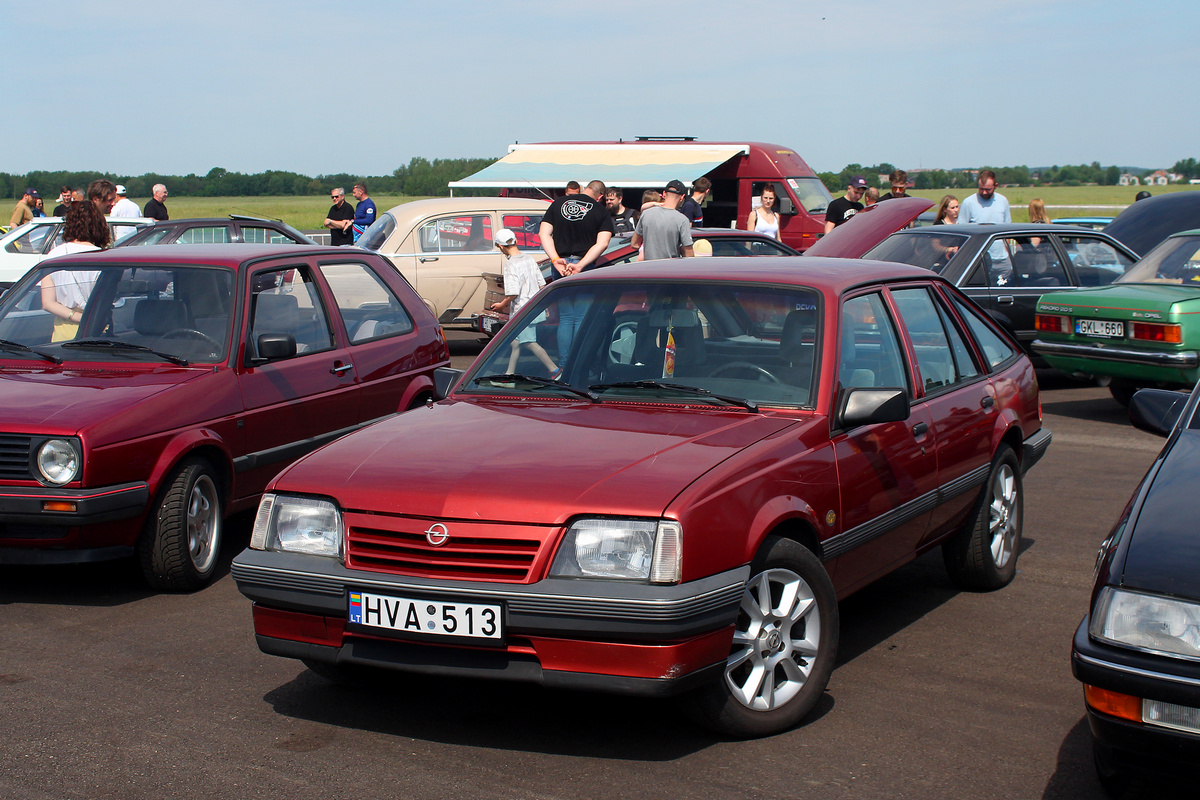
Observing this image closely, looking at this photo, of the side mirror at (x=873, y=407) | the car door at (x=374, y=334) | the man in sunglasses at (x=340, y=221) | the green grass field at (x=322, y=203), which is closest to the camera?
the side mirror at (x=873, y=407)

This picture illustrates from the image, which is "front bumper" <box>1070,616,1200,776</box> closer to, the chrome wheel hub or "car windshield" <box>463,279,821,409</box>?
the chrome wheel hub

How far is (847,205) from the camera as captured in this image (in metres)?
16.5

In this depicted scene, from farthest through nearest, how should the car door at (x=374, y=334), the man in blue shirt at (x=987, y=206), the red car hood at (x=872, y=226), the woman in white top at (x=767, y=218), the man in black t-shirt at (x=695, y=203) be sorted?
the woman in white top at (x=767, y=218), the man in black t-shirt at (x=695, y=203), the man in blue shirt at (x=987, y=206), the red car hood at (x=872, y=226), the car door at (x=374, y=334)

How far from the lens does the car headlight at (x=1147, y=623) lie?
9.93ft

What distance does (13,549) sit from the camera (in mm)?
5430

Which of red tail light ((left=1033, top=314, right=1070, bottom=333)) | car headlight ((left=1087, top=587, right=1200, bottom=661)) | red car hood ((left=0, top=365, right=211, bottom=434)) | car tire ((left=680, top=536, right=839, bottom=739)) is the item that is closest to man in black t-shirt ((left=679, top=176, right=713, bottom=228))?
red tail light ((left=1033, top=314, right=1070, bottom=333))

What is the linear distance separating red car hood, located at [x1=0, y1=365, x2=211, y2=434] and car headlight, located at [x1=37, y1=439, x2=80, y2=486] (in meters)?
0.06

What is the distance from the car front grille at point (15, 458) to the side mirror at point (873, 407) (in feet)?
11.4

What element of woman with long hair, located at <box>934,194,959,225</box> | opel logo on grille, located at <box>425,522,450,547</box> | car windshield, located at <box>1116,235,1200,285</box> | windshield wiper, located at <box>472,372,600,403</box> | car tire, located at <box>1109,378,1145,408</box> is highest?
woman with long hair, located at <box>934,194,959,225</box>

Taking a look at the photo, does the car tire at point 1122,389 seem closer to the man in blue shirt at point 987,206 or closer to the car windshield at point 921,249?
the car windshield at point 921,249

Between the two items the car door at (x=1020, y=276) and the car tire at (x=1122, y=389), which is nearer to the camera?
the car tire at (x=1122, y=389)

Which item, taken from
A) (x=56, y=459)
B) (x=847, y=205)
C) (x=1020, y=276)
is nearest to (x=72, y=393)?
(x=56, y=459)

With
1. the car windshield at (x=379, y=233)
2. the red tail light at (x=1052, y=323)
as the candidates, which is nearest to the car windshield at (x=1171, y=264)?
the red tail light at (x=1052, y=323)

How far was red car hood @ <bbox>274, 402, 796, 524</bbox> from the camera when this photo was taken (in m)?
3.67
